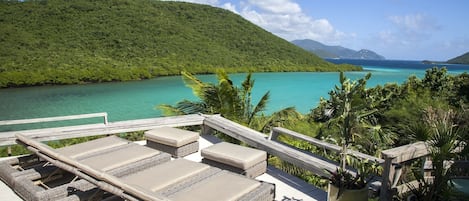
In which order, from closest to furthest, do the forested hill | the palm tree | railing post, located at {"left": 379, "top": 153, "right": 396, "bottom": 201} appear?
railing post, located at {"left": 379, "top": 153, "right": 396, "bottom": 201} < the palm tree < the forested hill

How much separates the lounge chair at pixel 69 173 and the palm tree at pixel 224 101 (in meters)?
3.70

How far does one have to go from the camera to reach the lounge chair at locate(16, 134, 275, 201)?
8.29 feet

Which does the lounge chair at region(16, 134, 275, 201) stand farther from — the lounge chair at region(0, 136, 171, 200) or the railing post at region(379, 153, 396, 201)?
the railing post at region(379, 153, 396, 201)

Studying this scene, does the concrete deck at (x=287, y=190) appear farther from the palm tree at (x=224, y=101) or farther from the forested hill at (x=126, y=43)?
the forested hill at (x=126, y=43)

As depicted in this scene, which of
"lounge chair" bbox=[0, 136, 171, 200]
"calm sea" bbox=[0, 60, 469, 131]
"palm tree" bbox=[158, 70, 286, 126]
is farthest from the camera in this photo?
"calm sea" bbox=[0, 60, 469, 131]

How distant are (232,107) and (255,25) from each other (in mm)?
43638

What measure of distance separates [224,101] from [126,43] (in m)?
28.7

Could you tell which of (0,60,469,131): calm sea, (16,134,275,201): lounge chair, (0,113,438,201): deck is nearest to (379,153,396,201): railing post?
(0,113,438,201): deck

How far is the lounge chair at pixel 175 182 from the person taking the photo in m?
2.53

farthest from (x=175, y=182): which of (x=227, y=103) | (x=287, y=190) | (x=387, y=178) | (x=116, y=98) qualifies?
(x=116, y=98)

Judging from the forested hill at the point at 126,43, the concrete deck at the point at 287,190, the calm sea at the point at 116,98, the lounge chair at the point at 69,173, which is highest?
the forested hill at the point at 126,43

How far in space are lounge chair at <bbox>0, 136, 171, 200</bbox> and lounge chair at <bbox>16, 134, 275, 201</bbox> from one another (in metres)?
0.23

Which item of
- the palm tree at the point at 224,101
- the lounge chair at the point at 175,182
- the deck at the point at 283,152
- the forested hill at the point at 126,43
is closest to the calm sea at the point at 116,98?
the forested hill at the point at 126,43

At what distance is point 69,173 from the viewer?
365 centimetres
